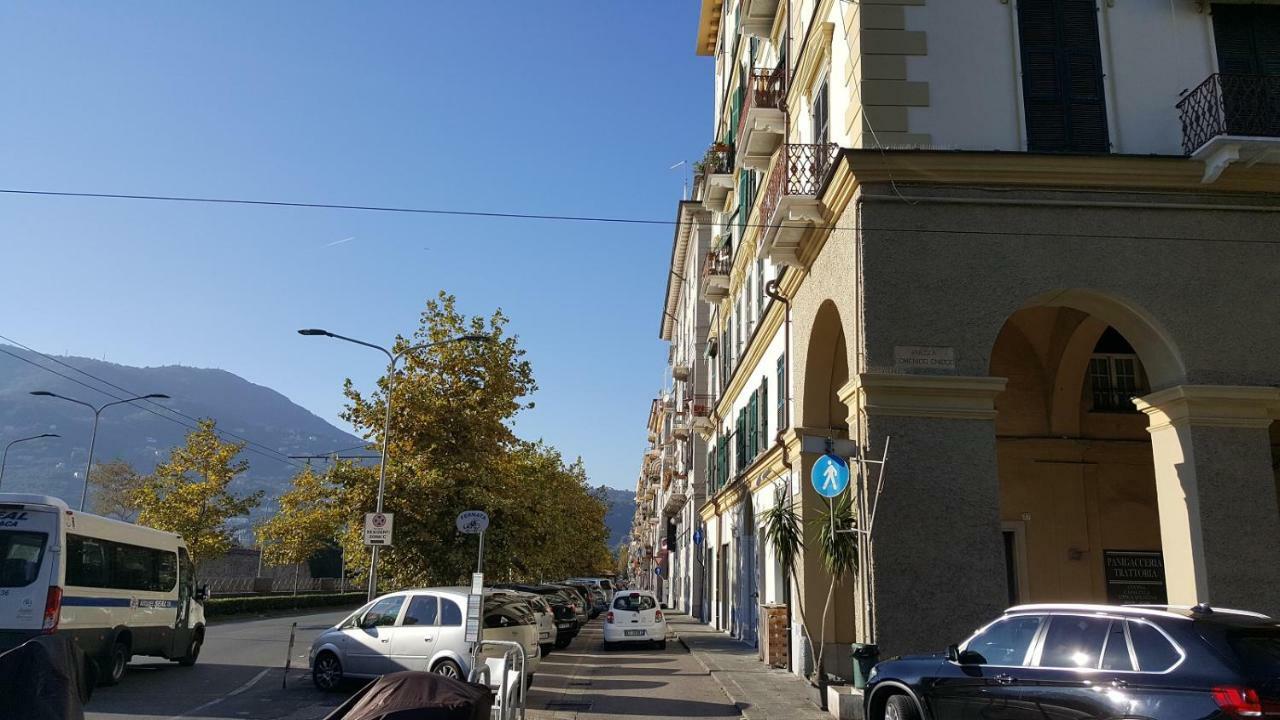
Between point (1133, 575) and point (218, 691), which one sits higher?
point (1133, 575)

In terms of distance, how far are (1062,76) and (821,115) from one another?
3.94 metres

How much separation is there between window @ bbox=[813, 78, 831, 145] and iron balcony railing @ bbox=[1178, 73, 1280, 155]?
5.10 m

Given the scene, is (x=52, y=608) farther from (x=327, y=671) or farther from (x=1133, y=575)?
(x=1133, y=575)

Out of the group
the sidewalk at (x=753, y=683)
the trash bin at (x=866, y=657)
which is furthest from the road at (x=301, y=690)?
the trash bin at (x=866, y=657)

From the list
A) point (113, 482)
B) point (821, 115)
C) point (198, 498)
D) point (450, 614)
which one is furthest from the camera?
point (113, 482)

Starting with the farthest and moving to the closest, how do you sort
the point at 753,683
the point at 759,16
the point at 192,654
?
the point at 759,16 → the point at 192,654 → the point at 753,683

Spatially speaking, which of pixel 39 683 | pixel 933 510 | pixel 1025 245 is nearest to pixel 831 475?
pixel 933 510

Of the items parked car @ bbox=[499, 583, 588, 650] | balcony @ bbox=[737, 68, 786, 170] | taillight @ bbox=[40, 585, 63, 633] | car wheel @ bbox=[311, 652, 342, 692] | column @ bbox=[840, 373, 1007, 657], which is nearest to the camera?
column @ bbox=[840, 373, 1007, 657]

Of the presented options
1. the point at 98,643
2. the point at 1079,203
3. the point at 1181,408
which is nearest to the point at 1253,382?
the point at 1181,408

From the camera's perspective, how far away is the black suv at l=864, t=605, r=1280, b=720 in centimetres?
608

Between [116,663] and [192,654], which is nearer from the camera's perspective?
[116,663]

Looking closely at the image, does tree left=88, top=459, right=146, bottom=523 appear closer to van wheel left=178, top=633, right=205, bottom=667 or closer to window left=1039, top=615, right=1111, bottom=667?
van wheel left=178, top=633, right=205, bottom=667

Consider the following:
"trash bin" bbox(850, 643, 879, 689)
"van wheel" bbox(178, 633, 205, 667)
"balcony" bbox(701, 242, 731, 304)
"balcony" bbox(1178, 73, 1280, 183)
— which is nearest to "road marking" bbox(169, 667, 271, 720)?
"van wheel" bbox(178, 633, 205, 667)

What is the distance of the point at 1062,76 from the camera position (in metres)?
13.1
